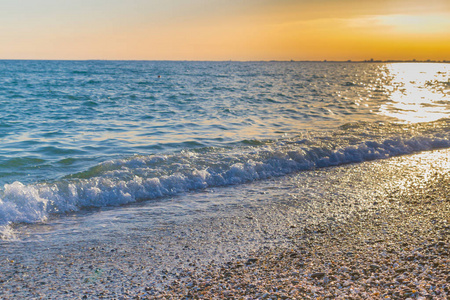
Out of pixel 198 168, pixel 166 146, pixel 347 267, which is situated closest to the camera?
pixel 347 267

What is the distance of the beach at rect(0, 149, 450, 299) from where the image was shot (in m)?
3.22

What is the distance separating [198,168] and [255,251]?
3.74 metres

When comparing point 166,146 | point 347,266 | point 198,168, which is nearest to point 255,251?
point 347,266

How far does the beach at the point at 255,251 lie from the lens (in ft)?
10.6

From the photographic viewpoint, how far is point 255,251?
13.2 ft

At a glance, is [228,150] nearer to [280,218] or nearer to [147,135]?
[147,135]

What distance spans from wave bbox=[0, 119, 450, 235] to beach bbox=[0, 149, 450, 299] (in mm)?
495

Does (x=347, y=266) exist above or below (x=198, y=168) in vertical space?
below

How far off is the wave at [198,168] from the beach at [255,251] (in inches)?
19.5

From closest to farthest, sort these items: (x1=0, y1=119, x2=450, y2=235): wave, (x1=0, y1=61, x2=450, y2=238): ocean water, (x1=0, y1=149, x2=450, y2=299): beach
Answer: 1. (x1=0, y1=149, x2=450, y2=299): beach
2. (x1=0, y1=119, x2=450, y2=235): wave
3. (x1=0, y1=61, x2=450, y2=238): ocean water

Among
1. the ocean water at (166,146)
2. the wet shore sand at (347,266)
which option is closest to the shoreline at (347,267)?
the wet shore sand at (347,266)

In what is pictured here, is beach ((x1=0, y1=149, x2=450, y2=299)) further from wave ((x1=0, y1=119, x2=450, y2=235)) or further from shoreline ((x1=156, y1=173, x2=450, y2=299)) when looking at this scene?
wave ((x1=0, y1=119, x2=450, y2=235))

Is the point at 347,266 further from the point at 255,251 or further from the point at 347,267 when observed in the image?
the point at 255,251

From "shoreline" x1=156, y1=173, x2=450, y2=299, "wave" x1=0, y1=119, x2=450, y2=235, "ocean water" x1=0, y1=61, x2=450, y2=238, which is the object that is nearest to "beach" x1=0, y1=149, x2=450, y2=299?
"shoreline" x1=156, y1=173, x2=450, y2=299
